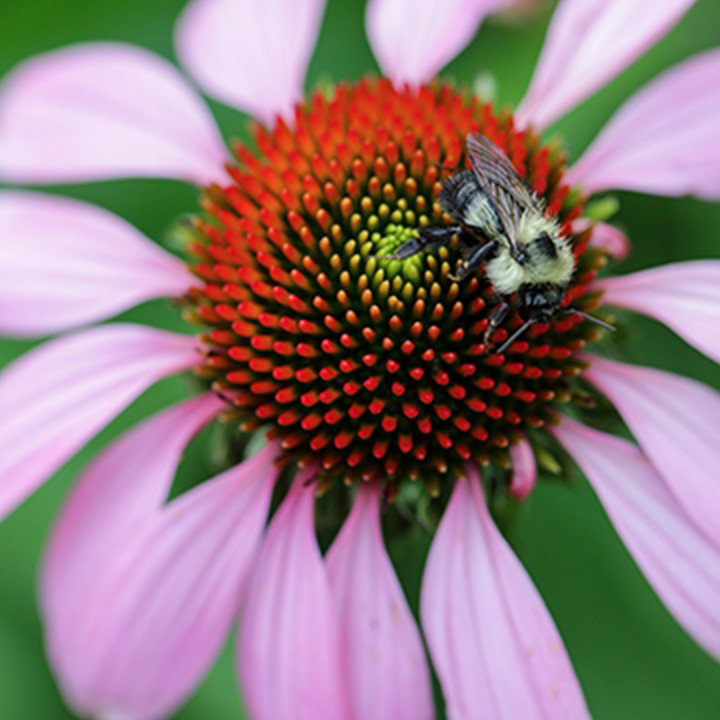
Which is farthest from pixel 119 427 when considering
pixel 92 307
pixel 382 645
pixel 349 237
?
pixel 382 645

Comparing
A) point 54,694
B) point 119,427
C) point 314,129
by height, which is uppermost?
point 314,129

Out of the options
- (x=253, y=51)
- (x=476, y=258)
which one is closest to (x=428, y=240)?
(x=476, y=258)

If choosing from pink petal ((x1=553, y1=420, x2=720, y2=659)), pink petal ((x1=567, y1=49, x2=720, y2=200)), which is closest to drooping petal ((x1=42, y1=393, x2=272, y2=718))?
pink petal ((x1=553, y1=420, x2=720, y2=659))

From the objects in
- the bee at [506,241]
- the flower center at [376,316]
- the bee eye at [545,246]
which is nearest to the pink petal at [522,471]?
the flower center at [376,316]

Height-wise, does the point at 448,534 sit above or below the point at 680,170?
below

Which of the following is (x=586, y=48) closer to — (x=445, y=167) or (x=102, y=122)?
(x=445, y=167)

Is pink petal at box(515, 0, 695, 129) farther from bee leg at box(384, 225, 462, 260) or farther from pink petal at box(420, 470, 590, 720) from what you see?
pink petal at box(420, 470, 590, 720)

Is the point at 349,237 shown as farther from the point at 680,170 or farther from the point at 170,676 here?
the point at 170,676

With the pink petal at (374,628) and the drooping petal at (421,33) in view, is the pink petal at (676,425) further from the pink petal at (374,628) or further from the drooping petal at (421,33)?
the drooping petal at (421,33)
